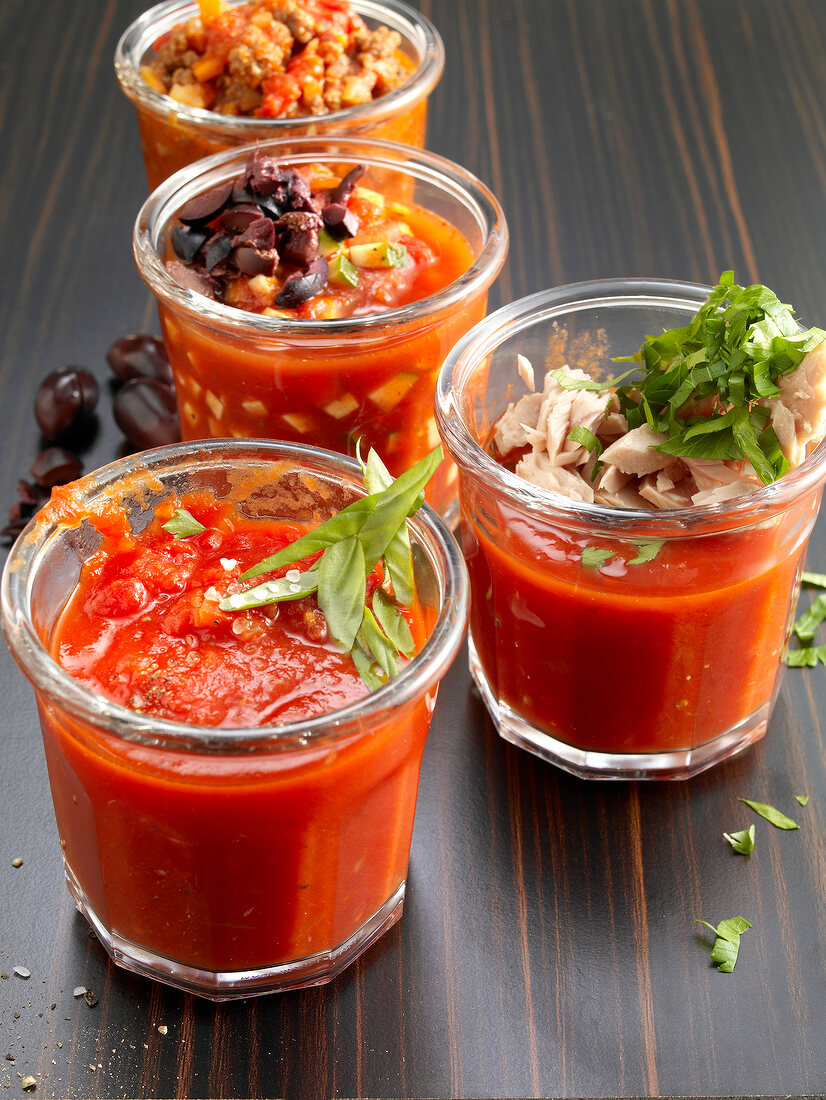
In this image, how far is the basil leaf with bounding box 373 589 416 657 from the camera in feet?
6.31

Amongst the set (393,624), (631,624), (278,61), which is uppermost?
(278,61)

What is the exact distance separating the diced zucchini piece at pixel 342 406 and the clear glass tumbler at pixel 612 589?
25cm

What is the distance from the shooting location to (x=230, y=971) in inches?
77.7

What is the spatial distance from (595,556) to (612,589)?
0.21 ft

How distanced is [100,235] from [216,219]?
3.97ft

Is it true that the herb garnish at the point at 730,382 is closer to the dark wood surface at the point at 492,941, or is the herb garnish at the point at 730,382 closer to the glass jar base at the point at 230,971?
the dark wood surface at the point at 492,941

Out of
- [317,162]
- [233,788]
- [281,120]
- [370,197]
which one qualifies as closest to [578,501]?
[233,788]

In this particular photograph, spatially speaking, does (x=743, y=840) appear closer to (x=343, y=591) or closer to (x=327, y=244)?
(x=343, y=591)

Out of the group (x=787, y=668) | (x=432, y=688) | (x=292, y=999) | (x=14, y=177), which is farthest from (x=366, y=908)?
(x=14, y=177)

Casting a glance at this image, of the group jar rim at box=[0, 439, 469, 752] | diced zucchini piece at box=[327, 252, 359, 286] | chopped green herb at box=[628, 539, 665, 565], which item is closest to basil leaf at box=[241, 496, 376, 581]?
jar rim at box=[0, 439, 469, 752]

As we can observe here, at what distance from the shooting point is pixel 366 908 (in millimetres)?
2043

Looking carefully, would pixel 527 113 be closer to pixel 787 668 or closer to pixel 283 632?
pixel 787 668

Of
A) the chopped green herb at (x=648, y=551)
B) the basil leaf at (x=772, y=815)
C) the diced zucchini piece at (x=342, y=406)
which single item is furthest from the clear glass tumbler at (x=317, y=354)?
the basil leaf at (x=772, y=815)

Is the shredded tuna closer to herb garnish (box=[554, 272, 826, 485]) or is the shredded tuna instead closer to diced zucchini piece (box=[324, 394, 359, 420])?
herb garnish (box=[554, 272, 826, 485])
